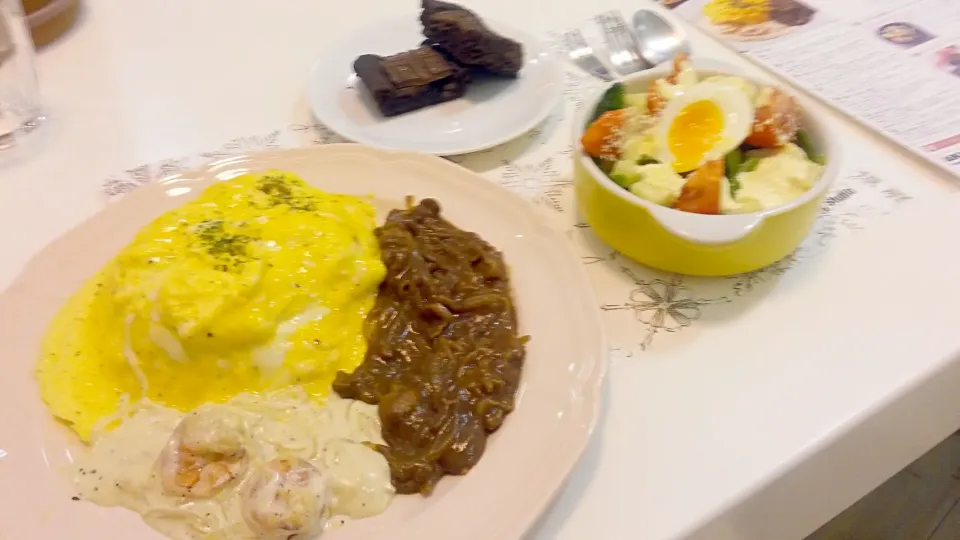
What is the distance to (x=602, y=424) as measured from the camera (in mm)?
968

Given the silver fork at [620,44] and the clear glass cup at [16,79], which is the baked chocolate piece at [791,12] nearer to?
the silver fork at [620,44]

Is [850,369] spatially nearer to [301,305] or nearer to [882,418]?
[882,418]

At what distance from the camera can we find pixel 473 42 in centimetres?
157

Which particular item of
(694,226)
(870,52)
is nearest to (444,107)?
(694,226)

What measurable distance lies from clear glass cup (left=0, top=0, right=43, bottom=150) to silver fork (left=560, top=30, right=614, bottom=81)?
1.18 meters

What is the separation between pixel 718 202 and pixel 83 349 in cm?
93

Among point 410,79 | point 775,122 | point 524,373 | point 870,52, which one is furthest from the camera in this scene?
point 870,52

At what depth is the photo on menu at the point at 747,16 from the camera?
1768 millimetres

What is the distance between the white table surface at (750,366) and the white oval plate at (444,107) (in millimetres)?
109

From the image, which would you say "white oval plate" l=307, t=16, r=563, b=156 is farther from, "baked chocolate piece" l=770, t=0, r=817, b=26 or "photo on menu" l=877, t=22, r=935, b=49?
"photo on menu" l=877, t=22, r=935, b=49

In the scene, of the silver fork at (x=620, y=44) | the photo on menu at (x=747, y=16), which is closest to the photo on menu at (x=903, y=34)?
the photo on menu at (x=747, y=16)

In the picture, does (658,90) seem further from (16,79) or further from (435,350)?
(16,79)

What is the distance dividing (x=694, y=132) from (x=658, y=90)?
0.38 ft

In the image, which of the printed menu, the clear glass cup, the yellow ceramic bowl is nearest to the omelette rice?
the yellow ceramic bowl
